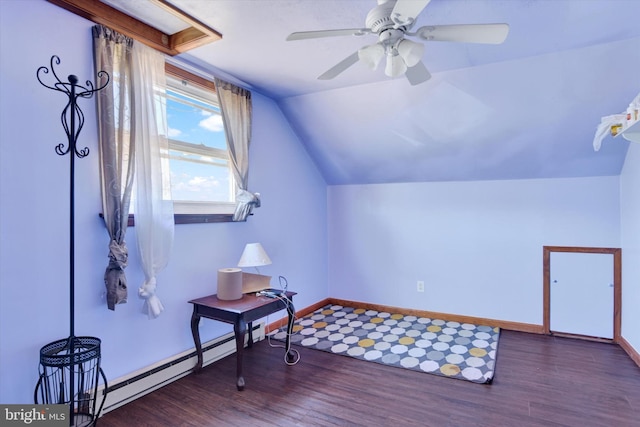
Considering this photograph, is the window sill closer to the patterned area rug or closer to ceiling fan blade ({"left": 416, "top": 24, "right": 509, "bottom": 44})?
the patterned area rug

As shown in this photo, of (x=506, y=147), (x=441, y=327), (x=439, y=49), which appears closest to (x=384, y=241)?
(x=441, y=327)

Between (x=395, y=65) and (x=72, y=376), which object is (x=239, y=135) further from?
(x=72, y=376)

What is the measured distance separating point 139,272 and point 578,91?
3.38m

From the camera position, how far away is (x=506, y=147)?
3.16 metres

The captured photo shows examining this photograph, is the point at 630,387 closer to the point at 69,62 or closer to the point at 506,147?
the point at 506,147

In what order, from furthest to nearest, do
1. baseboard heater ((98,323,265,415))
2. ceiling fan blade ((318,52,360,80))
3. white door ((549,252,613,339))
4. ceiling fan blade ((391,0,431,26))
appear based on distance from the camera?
white door ((549,252,613,339)) < baseboard heater ((98,323,265,415)) < ceiling fan blade ((318,52,360,80)) < ceiling fan blade ((391,0,431,26))

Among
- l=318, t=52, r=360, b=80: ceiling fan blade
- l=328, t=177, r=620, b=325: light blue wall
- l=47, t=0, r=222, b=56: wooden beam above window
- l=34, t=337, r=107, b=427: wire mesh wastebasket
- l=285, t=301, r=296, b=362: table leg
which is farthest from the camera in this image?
l=328, t=177, r=620, b=325: light blue wall

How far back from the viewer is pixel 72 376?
5.46 ft

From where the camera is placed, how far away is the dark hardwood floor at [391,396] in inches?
78.7

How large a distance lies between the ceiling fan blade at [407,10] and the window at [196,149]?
1808mm

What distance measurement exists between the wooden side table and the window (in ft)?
2.42

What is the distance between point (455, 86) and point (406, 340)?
224 cm

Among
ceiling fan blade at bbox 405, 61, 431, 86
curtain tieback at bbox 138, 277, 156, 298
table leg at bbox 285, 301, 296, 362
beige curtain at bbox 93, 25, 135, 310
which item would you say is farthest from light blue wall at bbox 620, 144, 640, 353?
beige curtain at bbox 93, 25, 135, 310

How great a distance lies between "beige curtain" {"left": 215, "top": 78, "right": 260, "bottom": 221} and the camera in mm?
2855
